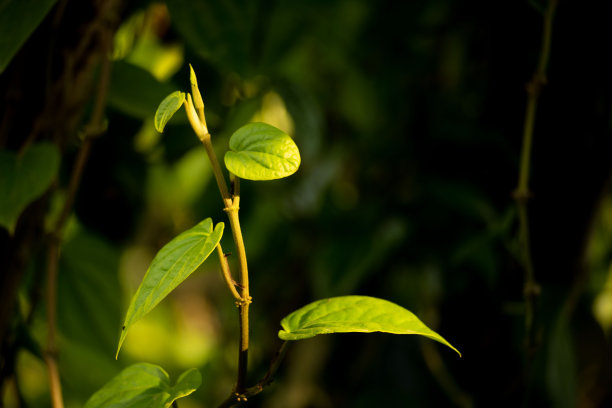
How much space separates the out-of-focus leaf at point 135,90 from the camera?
50 centimetres

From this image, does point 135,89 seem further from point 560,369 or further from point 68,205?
point 560,369

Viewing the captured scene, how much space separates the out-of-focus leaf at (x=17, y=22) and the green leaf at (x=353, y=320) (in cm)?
28

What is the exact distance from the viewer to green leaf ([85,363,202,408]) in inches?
11.1

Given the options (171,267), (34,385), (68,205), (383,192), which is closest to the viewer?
(171,267)

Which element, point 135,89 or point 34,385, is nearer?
point 135,89

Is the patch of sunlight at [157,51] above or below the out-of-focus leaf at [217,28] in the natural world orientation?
above

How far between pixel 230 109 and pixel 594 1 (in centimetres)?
46

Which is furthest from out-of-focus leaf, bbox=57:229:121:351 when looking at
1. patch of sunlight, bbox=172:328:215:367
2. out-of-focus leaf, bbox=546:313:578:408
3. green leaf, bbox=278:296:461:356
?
patch of sunlight, bbox=172:328:215:367

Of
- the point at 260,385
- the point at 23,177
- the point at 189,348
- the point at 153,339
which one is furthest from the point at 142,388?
the point at 189,348

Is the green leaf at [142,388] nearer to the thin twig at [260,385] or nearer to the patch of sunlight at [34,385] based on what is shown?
the thin twig at [260,385]

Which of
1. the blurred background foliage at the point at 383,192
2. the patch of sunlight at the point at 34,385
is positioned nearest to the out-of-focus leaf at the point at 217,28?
the blurred background foliage at the point at 383,192

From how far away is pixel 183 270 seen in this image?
0.24m

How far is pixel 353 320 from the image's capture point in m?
0.27

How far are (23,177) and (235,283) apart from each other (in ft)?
0.81
